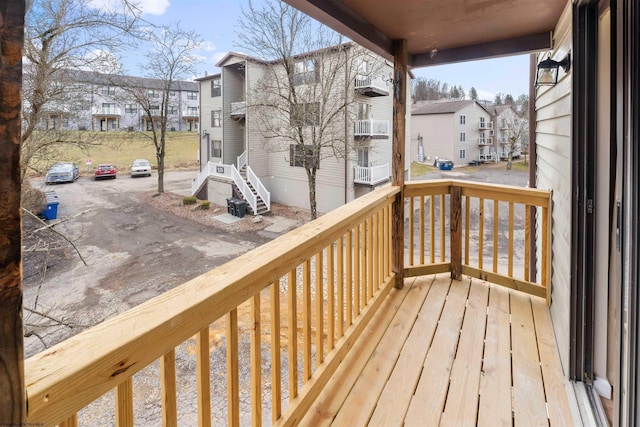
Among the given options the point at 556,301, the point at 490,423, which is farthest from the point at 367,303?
the point at 556,301

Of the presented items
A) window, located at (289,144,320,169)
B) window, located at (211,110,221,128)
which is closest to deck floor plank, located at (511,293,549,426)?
window, located at (289,144,320,169)

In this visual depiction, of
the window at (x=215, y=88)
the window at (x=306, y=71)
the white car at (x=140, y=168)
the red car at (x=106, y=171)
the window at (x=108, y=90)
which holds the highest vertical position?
→ the window at (x=215, y=88)

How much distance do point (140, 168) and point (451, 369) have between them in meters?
6.58

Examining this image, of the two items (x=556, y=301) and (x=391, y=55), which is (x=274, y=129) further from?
(x=556, y=301)

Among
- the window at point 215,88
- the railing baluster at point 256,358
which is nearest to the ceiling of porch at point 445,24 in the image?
the railing baluster at point 256,358

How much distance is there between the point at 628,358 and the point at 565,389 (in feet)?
3.20

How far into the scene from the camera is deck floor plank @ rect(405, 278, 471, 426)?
159cm

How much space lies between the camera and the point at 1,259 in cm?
49

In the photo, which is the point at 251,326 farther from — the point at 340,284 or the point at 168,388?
the point at 340,284

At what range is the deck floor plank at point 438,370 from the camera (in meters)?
1.59

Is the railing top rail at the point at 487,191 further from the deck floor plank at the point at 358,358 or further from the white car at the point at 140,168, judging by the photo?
the white car at the point at 140,168

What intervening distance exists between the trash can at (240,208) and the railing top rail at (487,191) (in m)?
8.38

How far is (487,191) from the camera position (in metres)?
2.92

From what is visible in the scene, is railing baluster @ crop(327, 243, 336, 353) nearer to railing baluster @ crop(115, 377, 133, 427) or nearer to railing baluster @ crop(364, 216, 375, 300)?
railing baluster @ crop(364, 216, 375, 300)
